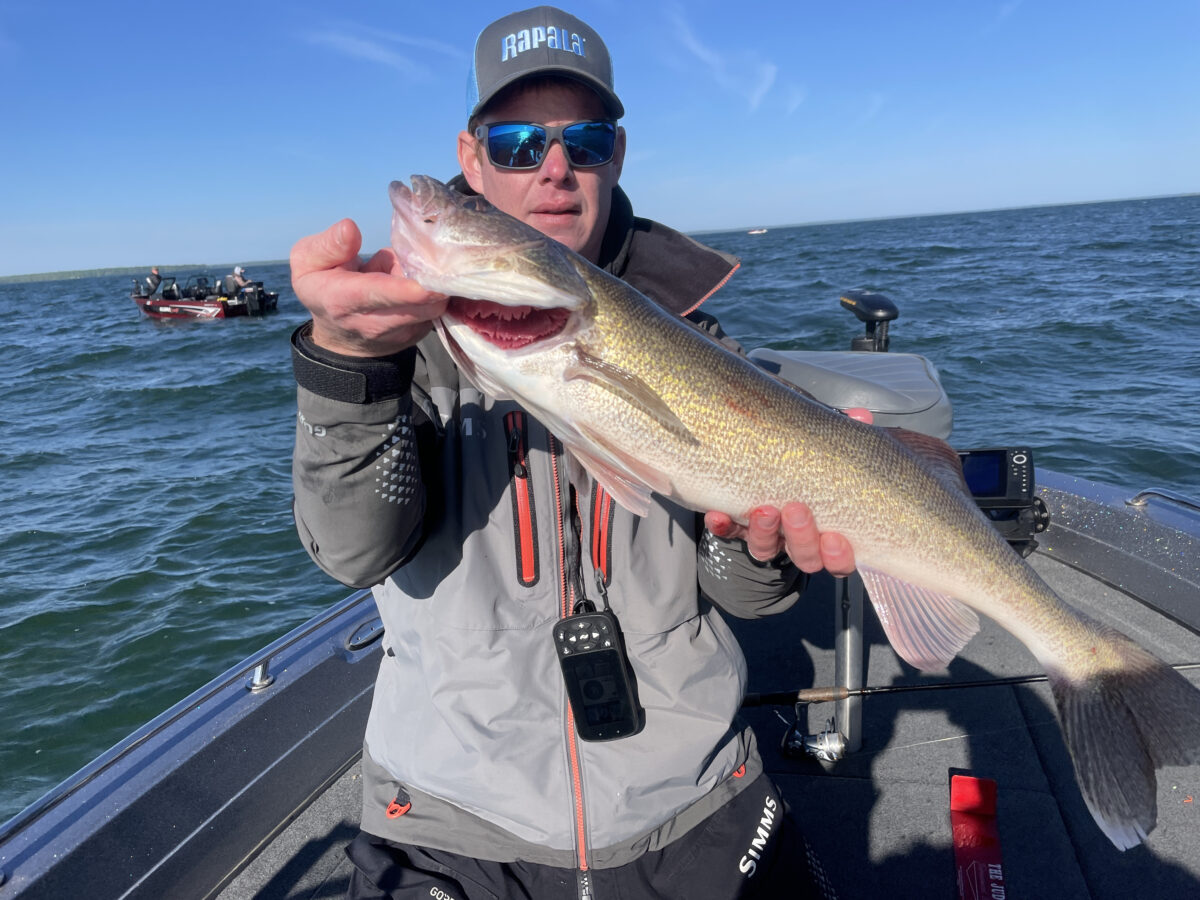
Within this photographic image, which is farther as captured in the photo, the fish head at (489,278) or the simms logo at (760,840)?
the simms logo at (760,840)

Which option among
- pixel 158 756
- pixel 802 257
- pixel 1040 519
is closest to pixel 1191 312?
pixel 1040 519

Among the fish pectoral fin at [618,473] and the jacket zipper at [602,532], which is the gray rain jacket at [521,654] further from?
the fish pectoral fin at [618,473]

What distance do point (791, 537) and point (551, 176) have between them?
4.81 feet

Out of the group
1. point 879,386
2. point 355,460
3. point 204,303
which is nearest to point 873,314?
point 879,386

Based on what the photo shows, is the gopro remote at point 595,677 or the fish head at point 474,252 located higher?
the fish head at point 474,252

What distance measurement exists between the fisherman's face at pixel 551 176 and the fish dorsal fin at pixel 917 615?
162 cm

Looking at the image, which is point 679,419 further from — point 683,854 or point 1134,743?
point 1134,743

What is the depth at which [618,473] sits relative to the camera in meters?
2.18

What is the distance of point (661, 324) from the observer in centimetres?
224

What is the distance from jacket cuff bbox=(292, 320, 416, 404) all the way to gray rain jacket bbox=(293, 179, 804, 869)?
21 centimetres

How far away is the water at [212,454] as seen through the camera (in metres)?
7.20

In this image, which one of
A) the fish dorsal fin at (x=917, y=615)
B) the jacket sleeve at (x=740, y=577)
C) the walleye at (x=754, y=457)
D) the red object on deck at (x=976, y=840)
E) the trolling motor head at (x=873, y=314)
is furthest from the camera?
the trolling motor head at (x=873, y=314)

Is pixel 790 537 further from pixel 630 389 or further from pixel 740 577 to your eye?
pixel 630 389

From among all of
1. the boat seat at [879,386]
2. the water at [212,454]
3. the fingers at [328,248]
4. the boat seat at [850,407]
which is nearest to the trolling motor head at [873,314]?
the boat seat at [879,386]
